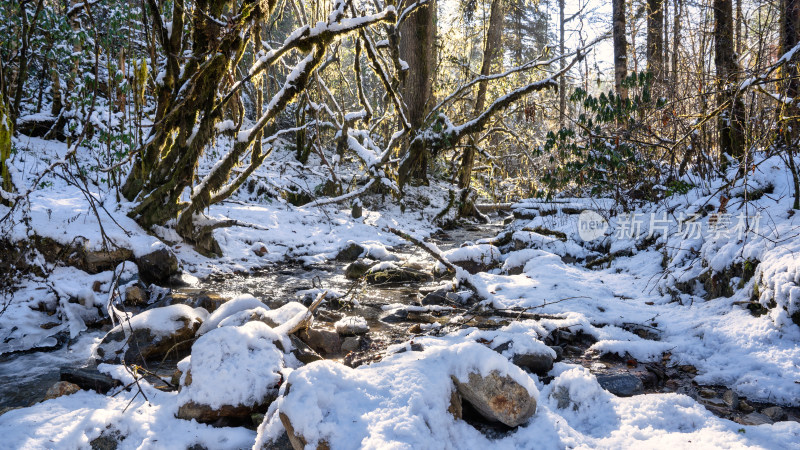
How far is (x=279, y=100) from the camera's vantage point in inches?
237

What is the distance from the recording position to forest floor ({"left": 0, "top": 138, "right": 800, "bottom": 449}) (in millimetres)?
2242

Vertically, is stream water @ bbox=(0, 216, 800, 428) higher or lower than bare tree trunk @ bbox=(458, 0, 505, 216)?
lower

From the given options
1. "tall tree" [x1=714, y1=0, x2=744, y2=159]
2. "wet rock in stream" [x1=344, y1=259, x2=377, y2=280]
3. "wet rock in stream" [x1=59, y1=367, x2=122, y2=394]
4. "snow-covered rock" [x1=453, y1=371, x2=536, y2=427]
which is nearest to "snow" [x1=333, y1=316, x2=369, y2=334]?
"wet rock in stream" [x1=59, y1=367, x2=122, y2=394]

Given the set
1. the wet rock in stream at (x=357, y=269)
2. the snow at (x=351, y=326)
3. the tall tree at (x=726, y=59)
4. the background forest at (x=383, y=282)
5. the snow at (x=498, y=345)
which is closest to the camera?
Result: the snow at (x=498, y=345)

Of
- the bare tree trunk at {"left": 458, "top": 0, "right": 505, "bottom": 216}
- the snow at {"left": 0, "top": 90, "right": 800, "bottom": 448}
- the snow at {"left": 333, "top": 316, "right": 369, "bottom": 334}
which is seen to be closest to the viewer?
the snow at {"left": 0, "top": 90, "right": 800, "bottom": 448}

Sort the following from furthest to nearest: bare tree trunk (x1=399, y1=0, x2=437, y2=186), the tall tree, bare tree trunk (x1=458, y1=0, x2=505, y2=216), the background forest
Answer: bare tree trunk (x1=458, y1=0, x2=505, y2=216) → bare tree trunk (x1=399, y1=0, x2=437, y2=186) → the tall tree → the background forest

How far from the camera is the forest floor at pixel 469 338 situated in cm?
224

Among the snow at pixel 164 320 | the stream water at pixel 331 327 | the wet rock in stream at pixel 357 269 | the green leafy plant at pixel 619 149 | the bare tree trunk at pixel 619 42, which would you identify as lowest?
the stream water at pixel 331 327

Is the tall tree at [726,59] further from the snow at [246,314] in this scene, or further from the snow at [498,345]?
the snow at [246,314]

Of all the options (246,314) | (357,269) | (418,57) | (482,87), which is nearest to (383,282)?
(357,269)

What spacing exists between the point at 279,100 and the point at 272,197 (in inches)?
188

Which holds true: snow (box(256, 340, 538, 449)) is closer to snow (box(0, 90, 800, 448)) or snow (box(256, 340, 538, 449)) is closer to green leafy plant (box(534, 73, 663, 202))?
snow (box(0, 90, 800, 448))

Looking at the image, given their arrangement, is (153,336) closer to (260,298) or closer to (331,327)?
(331,327)

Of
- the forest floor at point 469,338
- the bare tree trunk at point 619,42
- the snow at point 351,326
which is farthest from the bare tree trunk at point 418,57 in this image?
the snow at point 351,326
